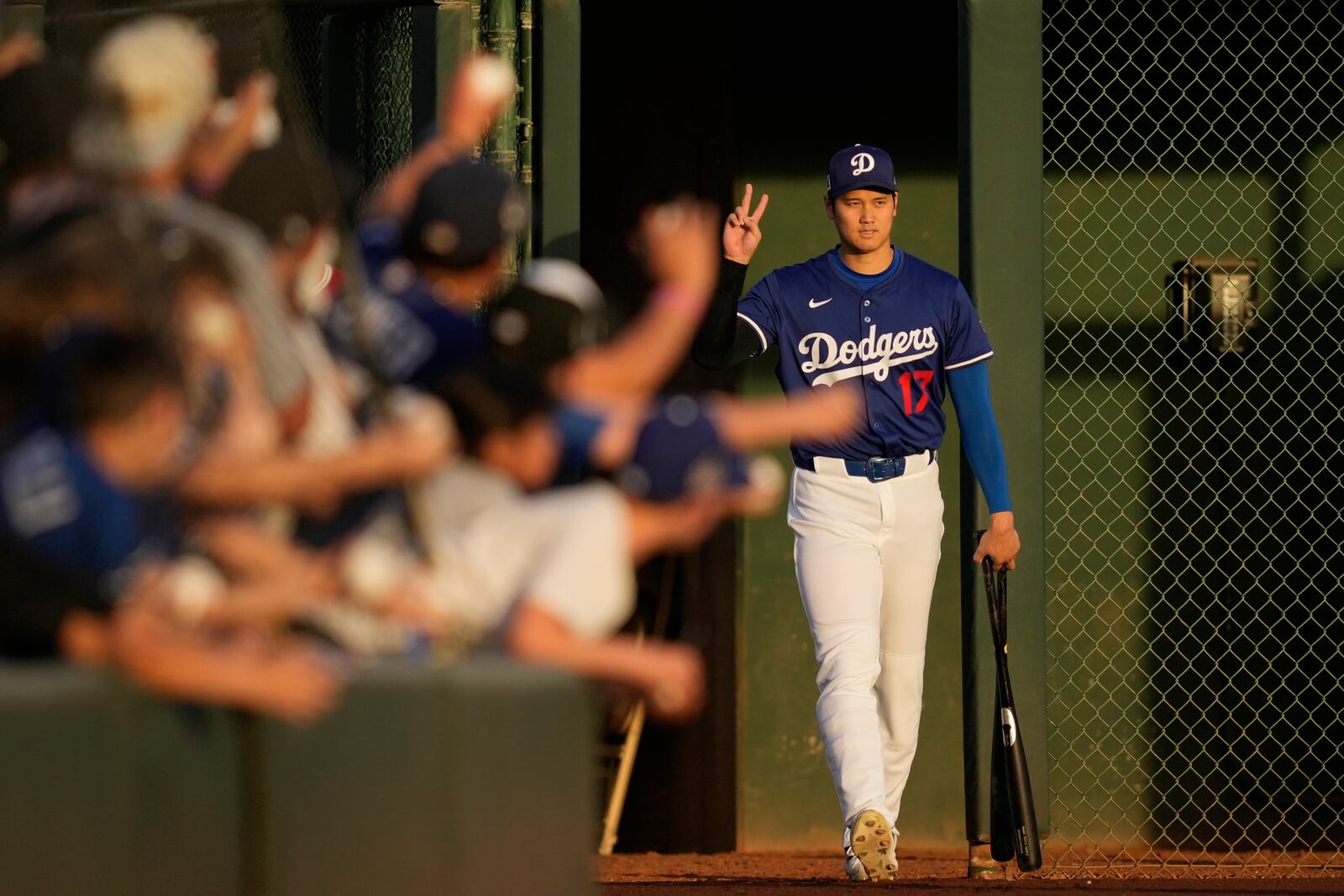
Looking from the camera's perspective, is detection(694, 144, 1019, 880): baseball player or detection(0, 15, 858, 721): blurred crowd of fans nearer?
detection(0, 15, 858, 721): blurred crowd of fans

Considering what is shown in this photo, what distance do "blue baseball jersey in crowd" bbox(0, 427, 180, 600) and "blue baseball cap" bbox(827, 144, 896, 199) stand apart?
11.0ft

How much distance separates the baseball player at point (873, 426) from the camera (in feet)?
17.3

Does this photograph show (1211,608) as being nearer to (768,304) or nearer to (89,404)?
(768,304)

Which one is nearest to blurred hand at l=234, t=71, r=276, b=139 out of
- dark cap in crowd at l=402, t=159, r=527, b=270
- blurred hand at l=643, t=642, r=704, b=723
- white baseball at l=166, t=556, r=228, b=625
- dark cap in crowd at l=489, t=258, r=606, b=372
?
dark cap in crowd at l=402, t=159, r=527, b=270

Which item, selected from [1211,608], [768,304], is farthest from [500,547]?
[1211,608]

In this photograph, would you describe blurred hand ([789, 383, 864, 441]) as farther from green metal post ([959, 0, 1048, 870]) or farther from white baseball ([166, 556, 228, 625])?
green metal post ([959, 0, 1048, 870])

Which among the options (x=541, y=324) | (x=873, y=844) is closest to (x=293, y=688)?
(x=541, y=324)

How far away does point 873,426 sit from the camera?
533 cm

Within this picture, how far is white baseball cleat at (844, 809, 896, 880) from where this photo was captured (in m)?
4.97

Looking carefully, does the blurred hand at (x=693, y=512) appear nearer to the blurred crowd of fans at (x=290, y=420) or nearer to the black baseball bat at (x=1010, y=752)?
the blurred crowd of fans at (x=290, y=420)

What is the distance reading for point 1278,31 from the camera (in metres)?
7.09

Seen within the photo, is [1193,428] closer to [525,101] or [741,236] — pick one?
[741,236]

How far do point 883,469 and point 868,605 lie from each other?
14.6 inches

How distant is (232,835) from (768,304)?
3.33 meters
